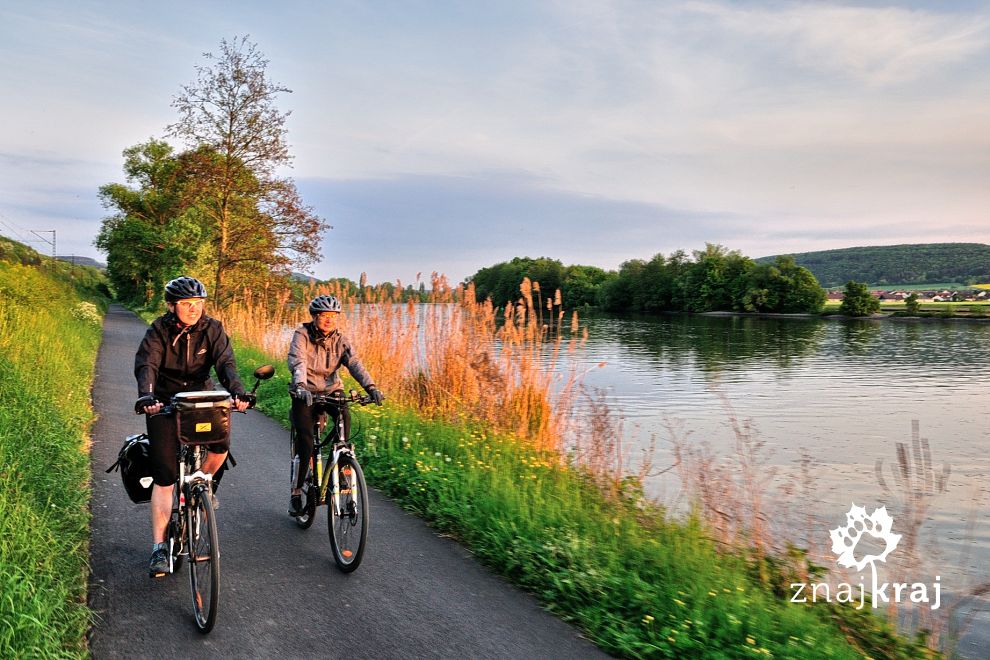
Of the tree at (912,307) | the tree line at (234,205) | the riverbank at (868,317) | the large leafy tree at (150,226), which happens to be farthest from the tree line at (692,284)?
the tree line at (234,205)

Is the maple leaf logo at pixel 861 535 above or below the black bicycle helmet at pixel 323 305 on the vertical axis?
below

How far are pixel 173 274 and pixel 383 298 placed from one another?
59.1 feet

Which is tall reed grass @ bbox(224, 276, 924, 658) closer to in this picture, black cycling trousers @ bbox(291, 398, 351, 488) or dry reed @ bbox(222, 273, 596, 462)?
dry reed @ bbox(222, 273, 596, 462)

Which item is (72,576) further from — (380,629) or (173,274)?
(173,274)

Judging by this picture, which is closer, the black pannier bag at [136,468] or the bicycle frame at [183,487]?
the bicycle frame at [183,487]

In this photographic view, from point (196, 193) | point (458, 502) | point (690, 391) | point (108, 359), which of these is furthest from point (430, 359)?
point (196, 193)

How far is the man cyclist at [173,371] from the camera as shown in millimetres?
4301

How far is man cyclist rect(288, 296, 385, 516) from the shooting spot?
5.69m

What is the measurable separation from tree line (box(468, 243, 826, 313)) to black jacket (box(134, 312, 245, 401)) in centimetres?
7256

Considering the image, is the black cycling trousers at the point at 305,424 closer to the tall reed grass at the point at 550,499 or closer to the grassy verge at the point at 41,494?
the tall reed grass at the point at 550,499

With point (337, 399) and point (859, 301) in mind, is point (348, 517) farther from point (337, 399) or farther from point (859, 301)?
point (859, 301)

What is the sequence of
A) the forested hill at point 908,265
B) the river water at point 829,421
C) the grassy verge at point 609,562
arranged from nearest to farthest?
the grassy verge at point 609,562 → the river water at point 829,421 → the forested hill at point 908,265

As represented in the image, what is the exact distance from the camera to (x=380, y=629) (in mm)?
4141

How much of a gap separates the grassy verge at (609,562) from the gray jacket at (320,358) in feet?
4.82
